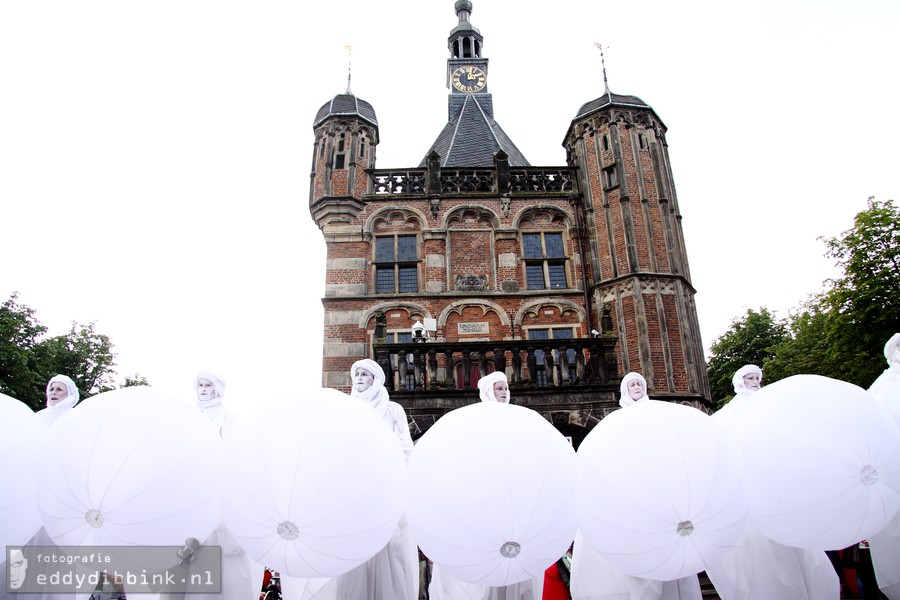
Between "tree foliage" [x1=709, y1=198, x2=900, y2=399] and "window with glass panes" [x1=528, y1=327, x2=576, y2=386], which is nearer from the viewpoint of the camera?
"window with glass panes" [x1=528, y1=327, x2=576, y2=386]

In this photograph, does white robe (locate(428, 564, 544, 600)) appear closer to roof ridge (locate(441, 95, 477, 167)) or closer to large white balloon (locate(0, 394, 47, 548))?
large white balloon (locate(0, 394, 47, 548))

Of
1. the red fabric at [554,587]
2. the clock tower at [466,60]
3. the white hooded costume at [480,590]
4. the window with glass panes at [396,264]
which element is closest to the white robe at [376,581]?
the white hooded costume at [480,590]

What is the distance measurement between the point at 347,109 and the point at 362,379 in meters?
13.3

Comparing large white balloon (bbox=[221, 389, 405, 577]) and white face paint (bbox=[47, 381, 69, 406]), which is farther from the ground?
white face paint (bbox=[47, 381, 69, 406])

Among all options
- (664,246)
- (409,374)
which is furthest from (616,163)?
(409,374)

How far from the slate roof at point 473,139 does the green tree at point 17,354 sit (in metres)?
15.9

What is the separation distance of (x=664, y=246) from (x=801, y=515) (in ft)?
36.7

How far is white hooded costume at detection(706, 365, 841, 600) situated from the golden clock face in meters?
21.1

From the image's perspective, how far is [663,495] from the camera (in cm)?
344

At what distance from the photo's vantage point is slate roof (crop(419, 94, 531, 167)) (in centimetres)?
1761

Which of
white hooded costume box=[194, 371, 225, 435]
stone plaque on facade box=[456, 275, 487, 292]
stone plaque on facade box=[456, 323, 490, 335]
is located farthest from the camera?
stone plaque on facade box=[456, 275, 487, 292]

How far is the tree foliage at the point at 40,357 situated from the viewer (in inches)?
766

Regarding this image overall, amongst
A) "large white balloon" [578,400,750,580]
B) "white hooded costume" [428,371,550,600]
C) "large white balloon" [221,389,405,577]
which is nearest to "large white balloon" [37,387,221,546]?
"large white balloon" [221,389,405,577]

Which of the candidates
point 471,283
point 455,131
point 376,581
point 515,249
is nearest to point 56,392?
point 376,581
